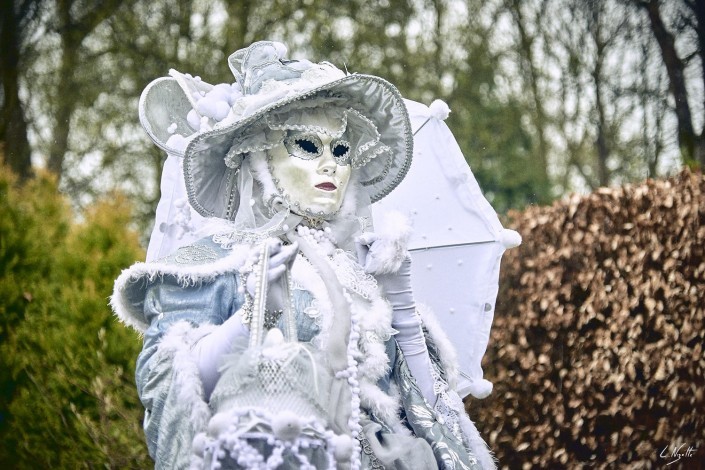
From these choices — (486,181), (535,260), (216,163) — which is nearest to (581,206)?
(535,260)

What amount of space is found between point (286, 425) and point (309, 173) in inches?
35.1

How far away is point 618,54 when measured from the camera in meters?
6.63

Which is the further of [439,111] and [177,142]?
[439,111]

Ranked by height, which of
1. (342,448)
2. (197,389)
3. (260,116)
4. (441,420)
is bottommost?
(441,420)

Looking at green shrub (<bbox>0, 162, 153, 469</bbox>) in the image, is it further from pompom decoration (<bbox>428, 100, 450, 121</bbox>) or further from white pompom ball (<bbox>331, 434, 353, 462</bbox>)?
white pompom ball (<bbox>331, 434, 353, 462</bbox>)

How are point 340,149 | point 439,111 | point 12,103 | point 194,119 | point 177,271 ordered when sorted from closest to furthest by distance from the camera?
point 177,271 < point 340,149 < point 194,119 < point 439,111 < point 12,103

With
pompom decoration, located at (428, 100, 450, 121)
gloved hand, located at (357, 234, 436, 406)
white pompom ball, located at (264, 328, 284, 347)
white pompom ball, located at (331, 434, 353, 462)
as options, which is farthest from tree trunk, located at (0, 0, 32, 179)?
white pompom ball, located at (331, 434, 353, 462)

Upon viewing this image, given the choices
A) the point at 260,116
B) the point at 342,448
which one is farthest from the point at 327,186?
the point at 342,448

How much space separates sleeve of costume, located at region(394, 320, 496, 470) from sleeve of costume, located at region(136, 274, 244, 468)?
571 mm

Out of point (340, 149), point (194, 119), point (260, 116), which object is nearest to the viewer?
point (260, 116)

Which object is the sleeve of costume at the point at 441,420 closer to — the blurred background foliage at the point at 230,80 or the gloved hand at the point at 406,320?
the gloved hand at the point at 406,320

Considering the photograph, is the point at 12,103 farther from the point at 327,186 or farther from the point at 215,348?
the point at 215,348

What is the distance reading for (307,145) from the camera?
2535 mm

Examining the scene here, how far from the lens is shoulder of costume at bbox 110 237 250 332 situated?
234 cm
